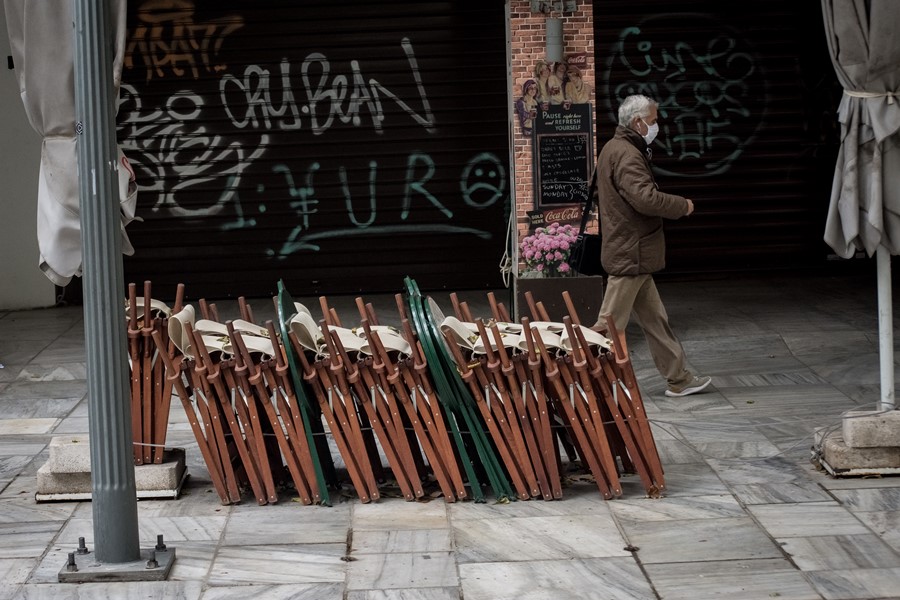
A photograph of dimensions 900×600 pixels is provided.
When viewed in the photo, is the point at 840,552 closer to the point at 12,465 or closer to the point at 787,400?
the point at 787,400

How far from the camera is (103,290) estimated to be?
18.3 feet

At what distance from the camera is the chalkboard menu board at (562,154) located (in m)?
10.9

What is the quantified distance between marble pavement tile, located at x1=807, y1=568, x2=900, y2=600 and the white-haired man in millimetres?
3145

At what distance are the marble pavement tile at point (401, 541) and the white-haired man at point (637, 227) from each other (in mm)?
2768

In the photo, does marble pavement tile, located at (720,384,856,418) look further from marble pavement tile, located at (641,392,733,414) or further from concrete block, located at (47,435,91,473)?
concrete block, located at (47,435,91,473)

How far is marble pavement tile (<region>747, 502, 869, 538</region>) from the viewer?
6113 mm

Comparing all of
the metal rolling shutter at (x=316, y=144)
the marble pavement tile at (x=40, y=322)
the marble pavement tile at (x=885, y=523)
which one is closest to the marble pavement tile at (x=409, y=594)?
the marble pavement tile at (x=885, y=523)

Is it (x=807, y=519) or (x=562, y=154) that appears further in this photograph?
(x=562, y=154)

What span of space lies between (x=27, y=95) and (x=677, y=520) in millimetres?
3892

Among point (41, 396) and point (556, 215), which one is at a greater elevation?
point (556, 215)

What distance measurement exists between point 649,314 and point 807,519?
2787mm

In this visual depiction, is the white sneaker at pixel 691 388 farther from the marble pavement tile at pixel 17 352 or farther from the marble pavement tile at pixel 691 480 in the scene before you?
the marble pavement tile at pixel 17 352

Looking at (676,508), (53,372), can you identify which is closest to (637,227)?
(676,508)

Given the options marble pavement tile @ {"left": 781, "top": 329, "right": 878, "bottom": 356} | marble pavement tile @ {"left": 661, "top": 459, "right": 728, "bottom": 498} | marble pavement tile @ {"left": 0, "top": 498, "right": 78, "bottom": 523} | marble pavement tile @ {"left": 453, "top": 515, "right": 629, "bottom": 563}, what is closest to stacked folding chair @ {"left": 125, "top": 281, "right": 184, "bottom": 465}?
marble pavement tile @ {"left": 0, "top": 498, "right": 78, "bottom": 523}
